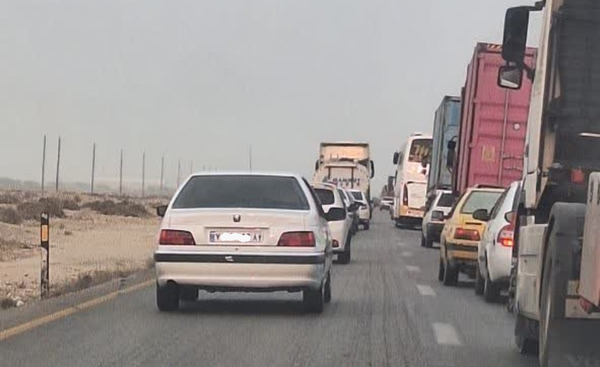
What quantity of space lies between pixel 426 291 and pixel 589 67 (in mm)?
9612

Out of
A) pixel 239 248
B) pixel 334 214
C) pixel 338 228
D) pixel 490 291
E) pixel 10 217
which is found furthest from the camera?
pixel 10 217

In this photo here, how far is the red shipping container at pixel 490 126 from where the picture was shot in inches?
1059

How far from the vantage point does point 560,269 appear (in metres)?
9.01

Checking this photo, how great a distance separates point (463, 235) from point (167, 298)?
6.73m

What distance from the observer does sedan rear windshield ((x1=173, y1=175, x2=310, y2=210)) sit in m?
14.9

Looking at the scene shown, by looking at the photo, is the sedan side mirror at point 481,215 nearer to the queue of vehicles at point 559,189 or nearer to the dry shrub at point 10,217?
the queue of vehicles at point 559,189

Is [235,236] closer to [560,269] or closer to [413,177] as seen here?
[560,269]

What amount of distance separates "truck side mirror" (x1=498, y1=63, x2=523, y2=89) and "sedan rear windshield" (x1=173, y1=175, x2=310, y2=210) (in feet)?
11.5

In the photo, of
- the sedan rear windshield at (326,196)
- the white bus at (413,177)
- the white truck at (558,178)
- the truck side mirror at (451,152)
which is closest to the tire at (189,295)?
the white truck at (558,178)

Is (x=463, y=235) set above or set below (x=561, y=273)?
below

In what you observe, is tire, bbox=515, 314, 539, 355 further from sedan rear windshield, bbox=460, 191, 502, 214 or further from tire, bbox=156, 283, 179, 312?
sedan rear windshield, bbox=460, 191, 502, 214

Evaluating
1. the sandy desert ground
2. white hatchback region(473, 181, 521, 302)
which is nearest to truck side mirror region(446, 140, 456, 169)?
the sandy desert ground

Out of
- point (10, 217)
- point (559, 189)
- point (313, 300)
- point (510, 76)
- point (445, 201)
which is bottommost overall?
point (10, 217)

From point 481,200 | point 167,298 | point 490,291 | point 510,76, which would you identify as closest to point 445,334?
point 510,76
